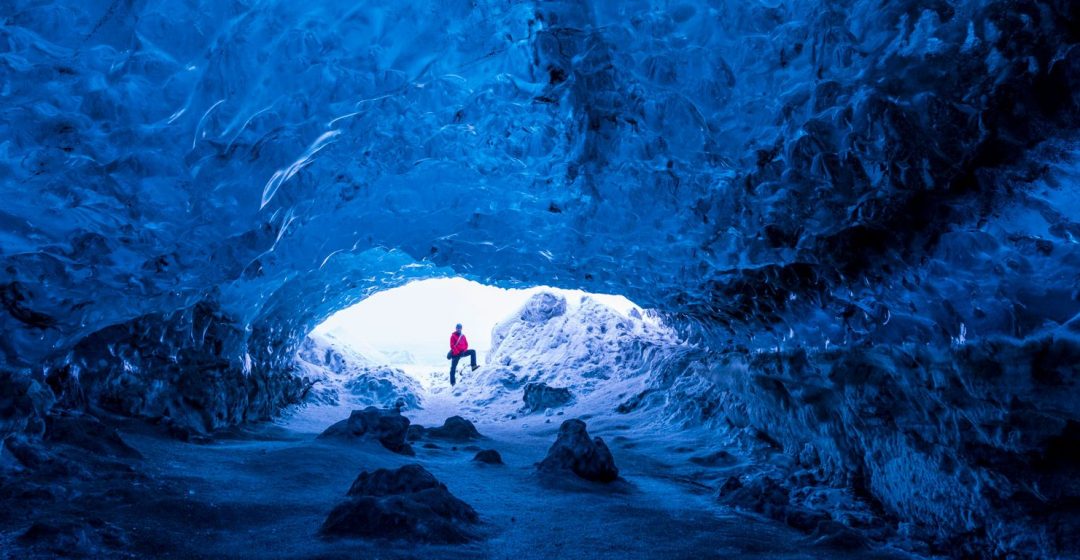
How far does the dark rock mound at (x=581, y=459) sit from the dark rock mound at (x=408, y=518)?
1.62m

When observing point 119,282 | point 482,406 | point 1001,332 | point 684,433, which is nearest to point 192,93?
point 119,282

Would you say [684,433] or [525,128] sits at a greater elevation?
[525,128]

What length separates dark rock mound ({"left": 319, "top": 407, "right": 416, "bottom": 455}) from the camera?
629 cm

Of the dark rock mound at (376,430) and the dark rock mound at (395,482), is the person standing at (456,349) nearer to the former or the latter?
the dark rock mound at (376,430)

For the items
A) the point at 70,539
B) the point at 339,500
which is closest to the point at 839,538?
the point at 339,500

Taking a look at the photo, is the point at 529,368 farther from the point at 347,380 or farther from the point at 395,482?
the point at 395,482

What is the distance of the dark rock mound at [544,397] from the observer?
11859 mm

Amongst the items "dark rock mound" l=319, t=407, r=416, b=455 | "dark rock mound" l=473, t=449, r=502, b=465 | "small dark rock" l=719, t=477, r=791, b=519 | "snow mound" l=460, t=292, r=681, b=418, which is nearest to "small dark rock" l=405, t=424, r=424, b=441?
"dark rock mound" l=319, t=407, r=416, b=455

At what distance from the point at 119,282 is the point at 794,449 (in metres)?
5.75

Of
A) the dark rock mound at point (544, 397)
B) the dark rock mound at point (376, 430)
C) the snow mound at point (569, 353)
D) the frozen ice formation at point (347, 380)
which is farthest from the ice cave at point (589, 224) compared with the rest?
the frozen ice formation at point (347, 380)

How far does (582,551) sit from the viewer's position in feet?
10.7

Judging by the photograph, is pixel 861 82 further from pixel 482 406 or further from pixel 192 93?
pixel 482 406

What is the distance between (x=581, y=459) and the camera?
17.0ft

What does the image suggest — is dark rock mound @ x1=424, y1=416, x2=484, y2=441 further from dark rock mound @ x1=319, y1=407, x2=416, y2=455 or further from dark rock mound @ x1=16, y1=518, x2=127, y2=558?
dark rock mound @ x1=16, y1=518, x2=127, y2=558
